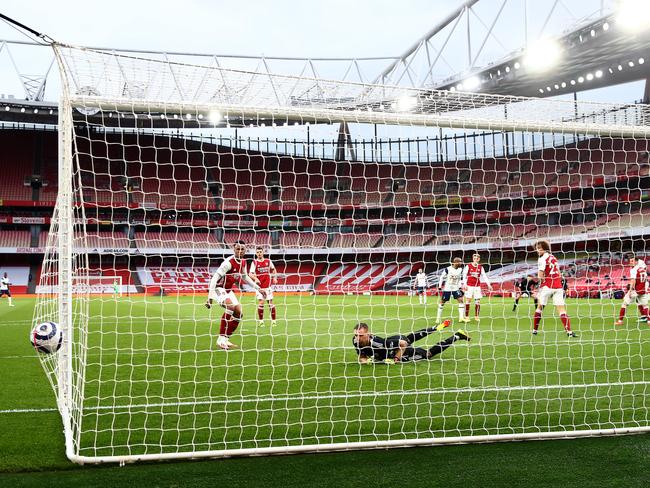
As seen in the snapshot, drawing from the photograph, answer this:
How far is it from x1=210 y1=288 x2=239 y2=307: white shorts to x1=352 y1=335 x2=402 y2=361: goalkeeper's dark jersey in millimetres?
2407

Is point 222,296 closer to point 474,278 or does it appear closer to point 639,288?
point 474,278

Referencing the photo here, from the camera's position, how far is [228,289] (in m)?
9.14

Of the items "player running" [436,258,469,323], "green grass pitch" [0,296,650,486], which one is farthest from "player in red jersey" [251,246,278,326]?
"player running" [436,258,469,323]

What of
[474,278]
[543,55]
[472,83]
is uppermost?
[472,83]

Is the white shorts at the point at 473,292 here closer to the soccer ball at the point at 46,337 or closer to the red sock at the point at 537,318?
the red sock at the point at 537,318

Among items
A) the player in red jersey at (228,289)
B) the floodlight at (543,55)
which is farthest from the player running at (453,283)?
the floodlight at (543,55)

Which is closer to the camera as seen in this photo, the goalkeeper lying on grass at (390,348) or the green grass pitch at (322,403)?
the green grass pitch at (322,403)

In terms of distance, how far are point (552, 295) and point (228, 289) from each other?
5831 mm

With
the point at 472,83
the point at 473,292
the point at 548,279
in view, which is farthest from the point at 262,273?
the point at 472,83

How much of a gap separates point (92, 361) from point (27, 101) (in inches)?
1106

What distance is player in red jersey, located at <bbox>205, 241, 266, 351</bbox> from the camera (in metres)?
8.55

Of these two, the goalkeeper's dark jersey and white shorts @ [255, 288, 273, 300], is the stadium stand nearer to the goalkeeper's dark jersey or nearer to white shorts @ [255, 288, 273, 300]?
white shorts @ [255, 288, 273, 300]

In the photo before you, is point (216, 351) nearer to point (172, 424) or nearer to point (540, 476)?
point (172, 424)

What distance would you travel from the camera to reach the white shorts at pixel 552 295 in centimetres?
1020
